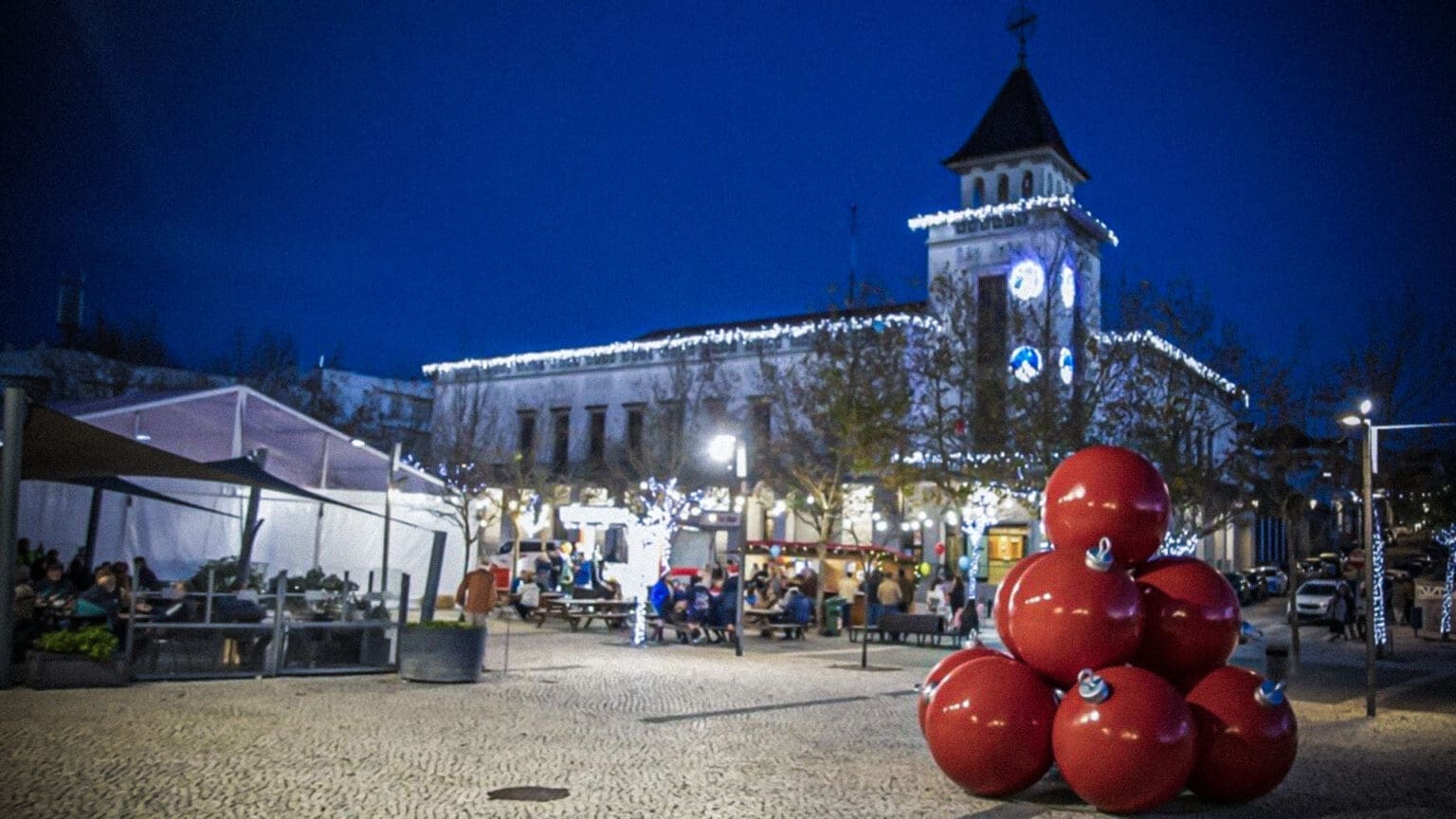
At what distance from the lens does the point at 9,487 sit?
13898 millimetres

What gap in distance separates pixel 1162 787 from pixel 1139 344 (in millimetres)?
22778

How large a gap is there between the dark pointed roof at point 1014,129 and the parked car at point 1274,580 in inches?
742

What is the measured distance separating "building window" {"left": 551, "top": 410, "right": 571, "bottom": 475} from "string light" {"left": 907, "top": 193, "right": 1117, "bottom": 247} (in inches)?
702

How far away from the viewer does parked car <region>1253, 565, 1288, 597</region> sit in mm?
52728

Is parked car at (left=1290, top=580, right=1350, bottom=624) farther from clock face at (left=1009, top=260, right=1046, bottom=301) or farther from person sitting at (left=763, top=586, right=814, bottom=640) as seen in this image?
person sitting at (left=763, top=586, right=814, bottom=640)

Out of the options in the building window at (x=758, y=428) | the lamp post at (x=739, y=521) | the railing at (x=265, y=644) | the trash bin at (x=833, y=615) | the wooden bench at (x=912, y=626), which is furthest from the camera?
the building window at (x=758, y=428)

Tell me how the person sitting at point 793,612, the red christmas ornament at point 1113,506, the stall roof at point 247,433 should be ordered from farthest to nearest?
1. the person sitting at point 793,612
2. the stall roof at point 247,433
3. the red christmas ornament at point 1113,506

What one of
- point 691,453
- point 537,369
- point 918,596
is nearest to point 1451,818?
point 918,596

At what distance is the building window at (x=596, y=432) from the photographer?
5278 cm

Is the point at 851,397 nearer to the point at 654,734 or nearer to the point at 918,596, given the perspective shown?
the point at 918,596

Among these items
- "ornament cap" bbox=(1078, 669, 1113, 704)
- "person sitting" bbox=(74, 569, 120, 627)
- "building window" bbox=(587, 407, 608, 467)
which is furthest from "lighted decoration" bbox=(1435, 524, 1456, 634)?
"person sitting" bbox=(74, 569, 120, 627)

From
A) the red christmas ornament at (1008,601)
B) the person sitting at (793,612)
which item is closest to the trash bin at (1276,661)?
the red christmas ornament at (1008,601)

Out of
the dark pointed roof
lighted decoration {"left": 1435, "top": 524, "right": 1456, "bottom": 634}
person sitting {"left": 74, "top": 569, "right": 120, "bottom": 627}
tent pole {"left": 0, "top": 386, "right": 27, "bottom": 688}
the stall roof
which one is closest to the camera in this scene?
tent pole {"left": 0, "top": 386, "right": 27, "bottom": 688}

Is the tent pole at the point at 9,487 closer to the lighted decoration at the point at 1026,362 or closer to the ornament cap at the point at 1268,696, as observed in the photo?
the ornament cap at the point at 1268,696
